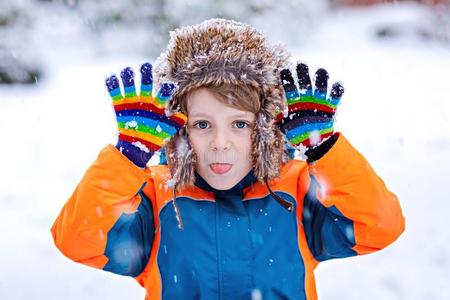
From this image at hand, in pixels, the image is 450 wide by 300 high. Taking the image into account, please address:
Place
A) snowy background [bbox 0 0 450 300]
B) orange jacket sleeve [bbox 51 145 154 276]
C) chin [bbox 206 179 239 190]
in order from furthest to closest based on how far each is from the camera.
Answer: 1. snowy background [bbox 0 0 450 300]
2. chin [bbox 206 179 239 190]
3. orange jacket sleeve [bbox 51 145 154 276]

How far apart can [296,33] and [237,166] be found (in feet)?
36.8

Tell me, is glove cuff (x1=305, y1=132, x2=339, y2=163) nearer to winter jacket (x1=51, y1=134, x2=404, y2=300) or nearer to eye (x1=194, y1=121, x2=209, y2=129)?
winter jacket (x1=51, y1=134, x2=404, y2=300)

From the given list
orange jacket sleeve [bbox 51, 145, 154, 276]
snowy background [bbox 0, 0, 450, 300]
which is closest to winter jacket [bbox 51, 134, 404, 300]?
orange jacket sleeve [bbox 51, 145, 154, 276]

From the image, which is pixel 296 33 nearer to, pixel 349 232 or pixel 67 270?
pixel 67 270

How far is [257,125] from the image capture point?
7.09 ft

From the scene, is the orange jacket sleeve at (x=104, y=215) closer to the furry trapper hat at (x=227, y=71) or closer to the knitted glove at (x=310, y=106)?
the furry trapper hat at (x=227, y=71)

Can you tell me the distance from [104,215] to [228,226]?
431 millimetres

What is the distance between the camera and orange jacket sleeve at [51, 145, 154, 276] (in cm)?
204

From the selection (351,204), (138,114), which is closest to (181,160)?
(138,114)

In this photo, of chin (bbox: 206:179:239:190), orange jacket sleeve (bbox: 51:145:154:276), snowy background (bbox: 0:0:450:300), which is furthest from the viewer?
snowy background (bbox: 0:0:450:300)

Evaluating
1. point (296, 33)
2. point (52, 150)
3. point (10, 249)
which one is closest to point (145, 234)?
point (10, 249)

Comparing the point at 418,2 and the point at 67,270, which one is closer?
the point at 67,270

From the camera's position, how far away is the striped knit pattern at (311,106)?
2.16 metres

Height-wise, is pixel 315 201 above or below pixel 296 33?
below
